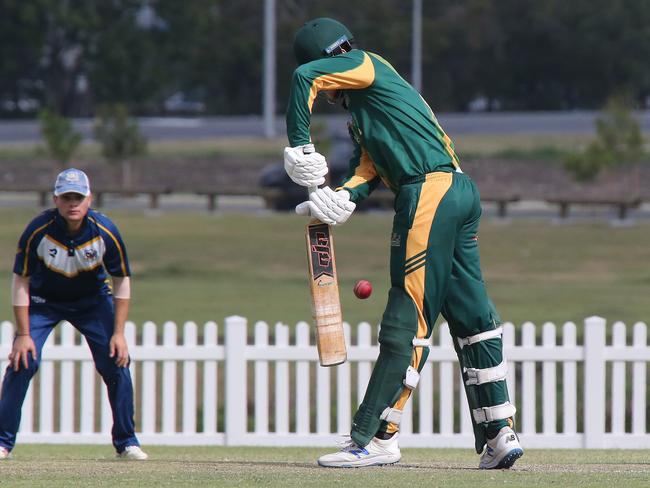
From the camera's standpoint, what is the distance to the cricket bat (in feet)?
20.0

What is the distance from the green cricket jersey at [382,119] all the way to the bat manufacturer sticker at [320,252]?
0.22 meters

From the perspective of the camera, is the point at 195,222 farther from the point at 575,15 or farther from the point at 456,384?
the point at 575,15

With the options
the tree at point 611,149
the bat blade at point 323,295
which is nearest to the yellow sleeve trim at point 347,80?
the bat blade at point 323,295

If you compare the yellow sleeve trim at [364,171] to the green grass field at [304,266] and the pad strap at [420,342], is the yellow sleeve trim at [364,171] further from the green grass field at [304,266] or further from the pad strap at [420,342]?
the green grass field at [304,266]

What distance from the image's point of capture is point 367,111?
6.12 m

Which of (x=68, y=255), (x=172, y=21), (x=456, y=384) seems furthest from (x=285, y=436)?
(x=172, y=21)

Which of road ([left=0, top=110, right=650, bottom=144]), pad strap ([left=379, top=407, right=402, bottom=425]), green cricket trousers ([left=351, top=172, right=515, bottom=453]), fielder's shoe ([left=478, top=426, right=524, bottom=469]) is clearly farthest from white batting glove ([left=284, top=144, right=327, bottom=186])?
road ([left=0, top=110, right=650, bottom=144])

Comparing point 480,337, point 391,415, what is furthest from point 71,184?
point 480,337

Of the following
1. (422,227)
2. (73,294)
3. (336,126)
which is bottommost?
(73,294)

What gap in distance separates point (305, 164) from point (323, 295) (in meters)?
0.59

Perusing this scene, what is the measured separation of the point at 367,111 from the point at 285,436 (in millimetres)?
3913

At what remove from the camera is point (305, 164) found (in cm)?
596

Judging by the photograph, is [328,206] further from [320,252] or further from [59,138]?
[59,138]

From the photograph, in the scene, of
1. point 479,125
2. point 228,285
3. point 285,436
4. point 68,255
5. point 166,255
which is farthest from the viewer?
point 479,125
